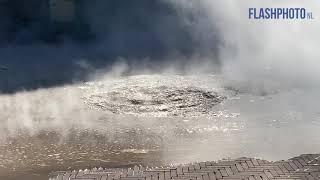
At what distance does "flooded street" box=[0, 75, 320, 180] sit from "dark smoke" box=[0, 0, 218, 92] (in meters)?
1.94

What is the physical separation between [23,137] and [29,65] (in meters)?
6.15

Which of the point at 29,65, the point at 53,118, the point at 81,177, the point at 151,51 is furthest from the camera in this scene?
the point at 151,51

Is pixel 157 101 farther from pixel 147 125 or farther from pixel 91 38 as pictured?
pixel 91 38

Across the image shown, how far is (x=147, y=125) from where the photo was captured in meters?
8.12

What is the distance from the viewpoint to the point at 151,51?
15602 mm

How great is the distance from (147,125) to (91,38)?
34.7ft

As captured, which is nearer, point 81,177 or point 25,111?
point 81,177

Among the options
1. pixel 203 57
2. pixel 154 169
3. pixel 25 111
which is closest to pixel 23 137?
pixel 25 111

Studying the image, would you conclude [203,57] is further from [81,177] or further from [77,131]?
[81,177]

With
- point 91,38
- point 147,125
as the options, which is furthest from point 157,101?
point 91,38

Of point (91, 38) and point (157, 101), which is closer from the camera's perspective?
point (157, 101)

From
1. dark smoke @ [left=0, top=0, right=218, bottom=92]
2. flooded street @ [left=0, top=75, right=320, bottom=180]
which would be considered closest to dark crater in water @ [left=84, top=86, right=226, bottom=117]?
flooded street @ [left=0, top=75, right=320, bottom=180]

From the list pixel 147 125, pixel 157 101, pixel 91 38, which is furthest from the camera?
pixel 91 38

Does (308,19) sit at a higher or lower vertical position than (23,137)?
higher
